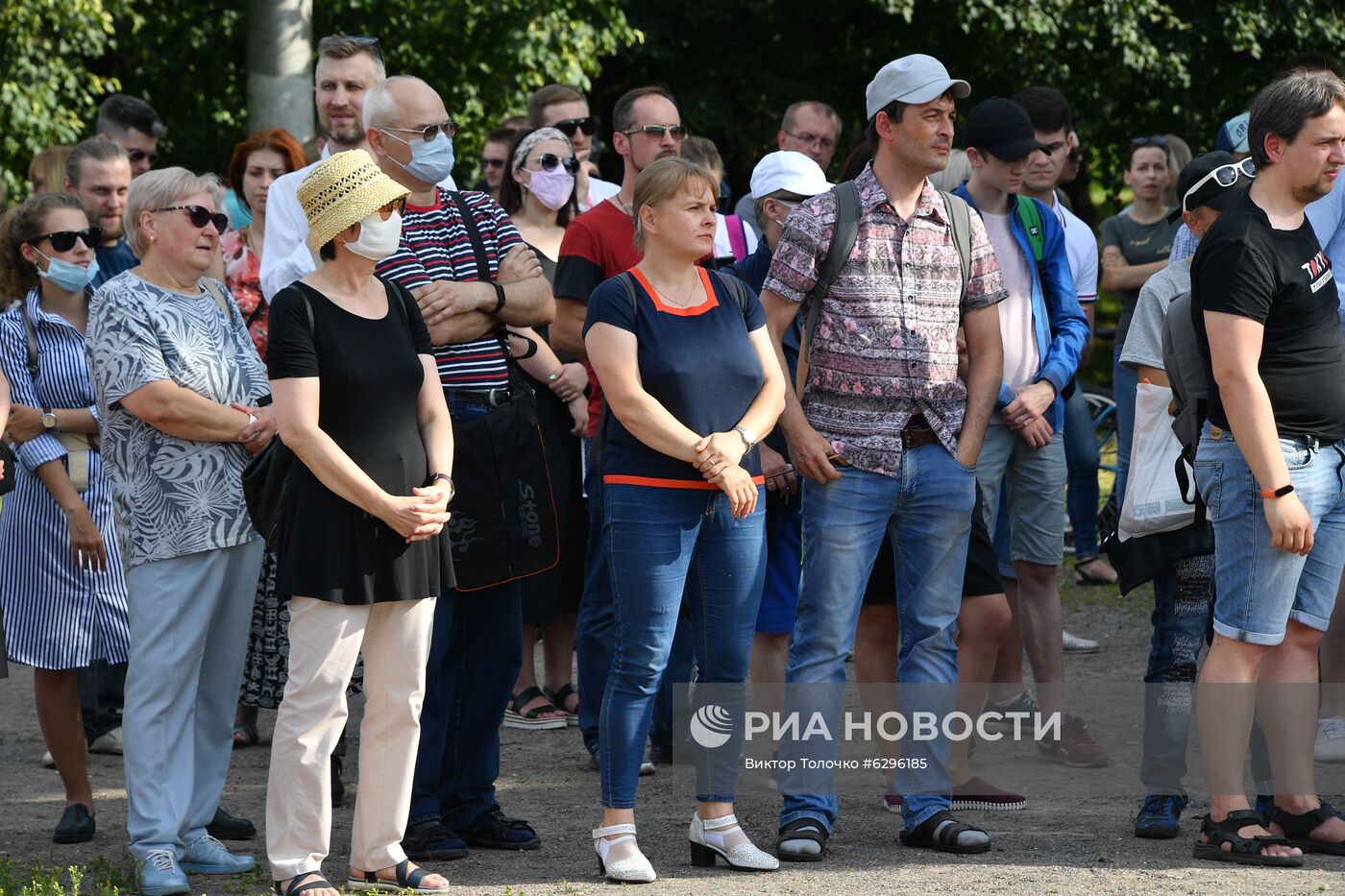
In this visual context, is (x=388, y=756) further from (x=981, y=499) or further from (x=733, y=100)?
(x=733, y=100)

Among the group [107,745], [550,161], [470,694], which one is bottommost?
[107,745]

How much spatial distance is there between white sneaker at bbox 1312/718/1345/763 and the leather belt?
122 inches

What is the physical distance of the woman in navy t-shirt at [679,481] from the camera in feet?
15.4

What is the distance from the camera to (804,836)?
496 centimetres

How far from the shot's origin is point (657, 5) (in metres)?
17.7

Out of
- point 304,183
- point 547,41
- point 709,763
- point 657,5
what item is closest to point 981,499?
point 709,763

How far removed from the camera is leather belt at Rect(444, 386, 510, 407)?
5.09 metres

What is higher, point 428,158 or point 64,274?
point 428,158

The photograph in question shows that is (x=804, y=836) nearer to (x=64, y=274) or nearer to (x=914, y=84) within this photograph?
(x=914, y=84)

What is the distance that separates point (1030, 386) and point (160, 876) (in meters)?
3.28

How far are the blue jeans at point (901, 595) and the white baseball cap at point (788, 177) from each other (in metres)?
1.48

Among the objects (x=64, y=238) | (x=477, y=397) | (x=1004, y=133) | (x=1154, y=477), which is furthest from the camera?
(x=1004, y=133)

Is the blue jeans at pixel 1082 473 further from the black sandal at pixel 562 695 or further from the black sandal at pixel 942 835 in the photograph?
the black sandal at pixel 942 835

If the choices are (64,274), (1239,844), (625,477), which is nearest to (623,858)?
(625,477)
